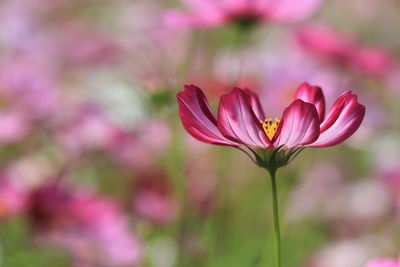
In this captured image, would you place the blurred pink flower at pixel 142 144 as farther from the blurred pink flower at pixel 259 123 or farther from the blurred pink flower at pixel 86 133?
the blurred pink flower at pixel 259 123

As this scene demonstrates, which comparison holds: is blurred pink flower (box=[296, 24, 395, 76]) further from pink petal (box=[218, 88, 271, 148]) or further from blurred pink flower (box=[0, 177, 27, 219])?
pink petal (box=[218, 88, 271, 148])

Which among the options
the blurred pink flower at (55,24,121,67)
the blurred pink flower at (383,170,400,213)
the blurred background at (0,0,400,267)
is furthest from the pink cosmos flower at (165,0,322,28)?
the blurred pink flower at (55,24,121,67)

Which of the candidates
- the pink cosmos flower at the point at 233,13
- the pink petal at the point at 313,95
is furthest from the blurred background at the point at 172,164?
the pink petal at the point at 313,95

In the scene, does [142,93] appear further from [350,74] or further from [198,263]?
[350,74]

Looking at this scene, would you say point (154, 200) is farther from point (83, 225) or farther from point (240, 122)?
point (240, 122)

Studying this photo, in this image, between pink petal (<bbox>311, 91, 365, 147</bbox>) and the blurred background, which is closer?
pink petal (<bbox>311, 91, 365, 147</bbox>)

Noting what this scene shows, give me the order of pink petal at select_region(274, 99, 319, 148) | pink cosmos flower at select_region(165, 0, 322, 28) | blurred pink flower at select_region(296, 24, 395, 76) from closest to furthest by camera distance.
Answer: pink petal at select_region(274, 99, 319, 148) → pink cosmos flower at select_region(165, 0, 322, 28) → blurred pink flower at select_region(296, 24, 395, 76)

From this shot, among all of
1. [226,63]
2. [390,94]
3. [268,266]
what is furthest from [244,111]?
[390,94]
